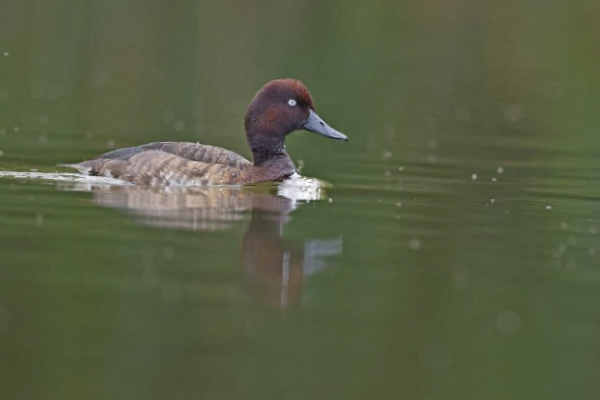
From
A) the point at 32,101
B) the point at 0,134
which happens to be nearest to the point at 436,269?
the point at 0,134

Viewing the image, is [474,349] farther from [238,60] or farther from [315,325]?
[238,60]

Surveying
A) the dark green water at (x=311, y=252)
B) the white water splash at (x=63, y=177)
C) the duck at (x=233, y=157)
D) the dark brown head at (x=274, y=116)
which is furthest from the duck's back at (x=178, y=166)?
the dark brown head at (x=274, y=116)

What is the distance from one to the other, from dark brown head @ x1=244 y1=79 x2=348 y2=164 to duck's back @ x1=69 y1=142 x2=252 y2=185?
1.86ft

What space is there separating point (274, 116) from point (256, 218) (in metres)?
2.43

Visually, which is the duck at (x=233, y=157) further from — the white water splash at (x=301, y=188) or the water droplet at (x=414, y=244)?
the water droplet at (x=414, y=244)

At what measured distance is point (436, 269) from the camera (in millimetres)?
7695

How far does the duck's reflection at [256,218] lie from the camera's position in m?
7.35

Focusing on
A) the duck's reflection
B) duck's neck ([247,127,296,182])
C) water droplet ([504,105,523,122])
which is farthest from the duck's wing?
water droplet ([504,105,523,122])

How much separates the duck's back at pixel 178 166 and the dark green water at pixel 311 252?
0.89 ft

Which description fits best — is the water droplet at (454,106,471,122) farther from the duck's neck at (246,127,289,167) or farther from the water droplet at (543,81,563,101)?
the duck's neck at (246,127,289,167)

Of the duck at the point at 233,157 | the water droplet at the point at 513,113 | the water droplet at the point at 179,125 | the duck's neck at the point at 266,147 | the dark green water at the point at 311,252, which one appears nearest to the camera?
the dark green water at the point at 311,252

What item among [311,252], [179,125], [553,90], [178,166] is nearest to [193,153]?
[178,166]

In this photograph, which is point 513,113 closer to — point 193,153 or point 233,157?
point 233,157

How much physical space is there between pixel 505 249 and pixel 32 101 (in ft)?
30.5
